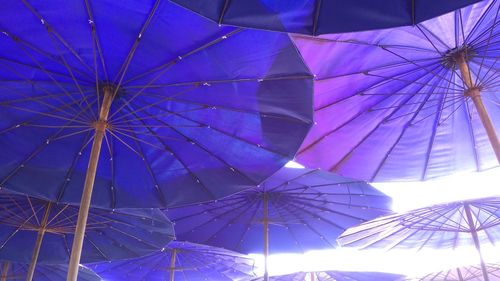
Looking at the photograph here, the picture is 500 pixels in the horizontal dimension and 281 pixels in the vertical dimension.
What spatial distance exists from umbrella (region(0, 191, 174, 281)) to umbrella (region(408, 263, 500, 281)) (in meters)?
10.5

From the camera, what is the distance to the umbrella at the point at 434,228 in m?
12.9

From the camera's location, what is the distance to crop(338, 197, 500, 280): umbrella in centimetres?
1285

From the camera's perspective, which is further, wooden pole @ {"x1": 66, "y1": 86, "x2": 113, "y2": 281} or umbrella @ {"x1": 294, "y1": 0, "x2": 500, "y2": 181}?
umbrella @ {"x1": 294, "y1": 0, "x2": 500, "y2": 181}

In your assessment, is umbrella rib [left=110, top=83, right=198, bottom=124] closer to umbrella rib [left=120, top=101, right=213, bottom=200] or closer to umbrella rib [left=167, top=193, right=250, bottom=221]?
umbrella rib [left=120, top=101, right=213, bottom=200]

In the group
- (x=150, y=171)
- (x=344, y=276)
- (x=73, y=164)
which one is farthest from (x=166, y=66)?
(x=344, y=276)

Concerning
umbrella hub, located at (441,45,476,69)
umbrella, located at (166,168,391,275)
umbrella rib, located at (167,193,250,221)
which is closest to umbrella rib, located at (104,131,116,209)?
umbrella, located at (166,168,391,275)

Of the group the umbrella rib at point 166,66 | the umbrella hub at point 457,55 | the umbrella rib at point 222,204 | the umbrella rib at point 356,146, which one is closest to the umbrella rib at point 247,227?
Answer: the umbrella rib at point 222,204

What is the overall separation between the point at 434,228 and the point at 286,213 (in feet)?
15.1

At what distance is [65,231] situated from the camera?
1377cm

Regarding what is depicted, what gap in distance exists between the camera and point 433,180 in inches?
467

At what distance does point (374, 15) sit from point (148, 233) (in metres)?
10.1

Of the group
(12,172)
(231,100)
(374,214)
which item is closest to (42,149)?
(12,172)

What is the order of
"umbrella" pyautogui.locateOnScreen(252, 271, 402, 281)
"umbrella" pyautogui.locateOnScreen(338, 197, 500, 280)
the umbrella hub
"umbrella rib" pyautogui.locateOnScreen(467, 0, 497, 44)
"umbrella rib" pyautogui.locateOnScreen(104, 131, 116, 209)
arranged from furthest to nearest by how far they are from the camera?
"umbrella" pyautogui.locateOnScreen(252, 271, 402, 281)
"umbrella" pyautogui.locateOnScreen(338, 197, 500, 280)
"umbrella rib" pyautogui.locateOnScreen(104, 131, 116, 209)
the umbrella hub
"umbrella rib" pyautogui.locateOnScreen(467, 0, 497, 44)

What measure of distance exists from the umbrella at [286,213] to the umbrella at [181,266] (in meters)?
2.07
